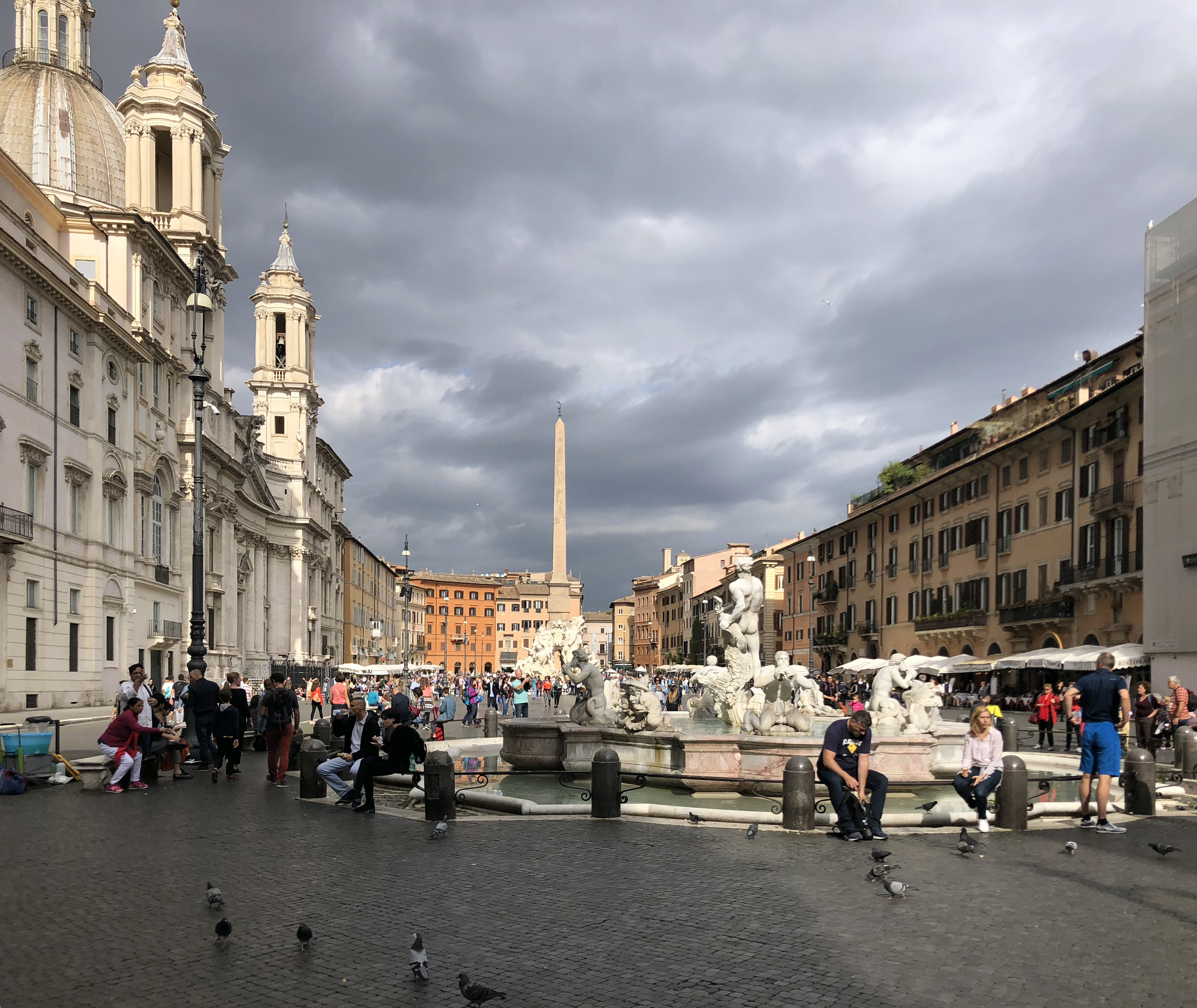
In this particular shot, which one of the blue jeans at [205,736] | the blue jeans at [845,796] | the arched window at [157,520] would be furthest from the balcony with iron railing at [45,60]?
the blue jeans at [845,796]

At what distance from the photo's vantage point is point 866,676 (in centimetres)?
4938

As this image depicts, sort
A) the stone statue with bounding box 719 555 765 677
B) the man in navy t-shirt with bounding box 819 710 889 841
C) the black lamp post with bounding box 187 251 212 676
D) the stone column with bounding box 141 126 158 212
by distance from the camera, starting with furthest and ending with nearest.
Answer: the stone column with bounding box 141 126 158 212, the black lamp post with bounding box 187 251 212 676, the stone statue with bounding box 719 555 765 677, the man in navy t-shirt with bounding box 819 710 889 841

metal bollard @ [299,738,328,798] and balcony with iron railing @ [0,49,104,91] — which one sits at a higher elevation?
balcony with iron railing @ [0,49,104,91]

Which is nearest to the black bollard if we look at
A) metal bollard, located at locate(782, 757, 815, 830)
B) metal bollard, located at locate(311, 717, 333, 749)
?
metal bollard, located at locate(311, 717, 333, 749)

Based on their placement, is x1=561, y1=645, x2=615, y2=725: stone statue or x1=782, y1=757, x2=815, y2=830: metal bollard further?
x1=561, y1=645, x2=615, y2=725: stone statue

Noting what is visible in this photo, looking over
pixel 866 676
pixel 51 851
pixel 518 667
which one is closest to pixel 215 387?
pixel 518 667

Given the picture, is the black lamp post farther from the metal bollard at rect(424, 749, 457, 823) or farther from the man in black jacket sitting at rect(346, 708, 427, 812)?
the metal bollard at rect(424, 749, 457, 823)

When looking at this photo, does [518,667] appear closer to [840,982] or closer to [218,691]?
[218,691]

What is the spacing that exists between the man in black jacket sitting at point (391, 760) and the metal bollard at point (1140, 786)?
752 cm

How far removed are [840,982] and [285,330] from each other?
76.5 metres

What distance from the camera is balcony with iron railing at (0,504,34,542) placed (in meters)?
26.8

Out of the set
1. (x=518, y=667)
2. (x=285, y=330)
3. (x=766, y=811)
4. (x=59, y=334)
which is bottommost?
(x=518, y=667)

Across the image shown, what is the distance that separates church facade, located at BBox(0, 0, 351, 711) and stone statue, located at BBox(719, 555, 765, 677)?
66.7ft

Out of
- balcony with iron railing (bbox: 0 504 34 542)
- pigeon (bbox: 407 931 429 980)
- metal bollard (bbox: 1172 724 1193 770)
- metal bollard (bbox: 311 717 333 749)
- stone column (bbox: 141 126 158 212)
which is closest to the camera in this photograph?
pigeon (bbox: 407 931 429 980)
